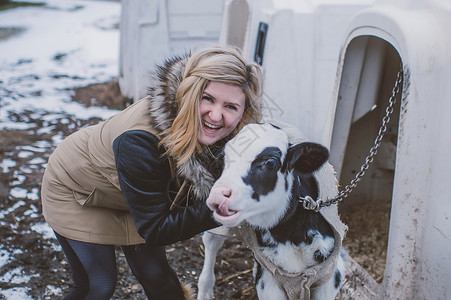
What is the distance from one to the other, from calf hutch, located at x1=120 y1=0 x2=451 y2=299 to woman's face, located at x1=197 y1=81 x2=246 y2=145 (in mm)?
623

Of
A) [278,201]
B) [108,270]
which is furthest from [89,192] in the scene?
[278,201]

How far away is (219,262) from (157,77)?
5.88 feet

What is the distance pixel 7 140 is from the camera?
5445mm

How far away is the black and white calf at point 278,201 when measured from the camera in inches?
76.7

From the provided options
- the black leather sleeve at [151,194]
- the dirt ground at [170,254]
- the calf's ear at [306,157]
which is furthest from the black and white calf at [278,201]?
the dirt ground at [170,254]

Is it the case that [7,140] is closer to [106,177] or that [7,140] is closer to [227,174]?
[106,177]

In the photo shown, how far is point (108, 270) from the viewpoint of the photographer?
2410 millimetres

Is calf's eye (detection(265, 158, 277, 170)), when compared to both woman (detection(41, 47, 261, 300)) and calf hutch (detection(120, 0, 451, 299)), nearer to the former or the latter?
woman (detection(41, 47, 261, 300))

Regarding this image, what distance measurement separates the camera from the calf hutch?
2.45 metres

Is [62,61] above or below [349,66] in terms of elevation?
below

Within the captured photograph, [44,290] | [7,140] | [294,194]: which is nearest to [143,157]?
[294,194]

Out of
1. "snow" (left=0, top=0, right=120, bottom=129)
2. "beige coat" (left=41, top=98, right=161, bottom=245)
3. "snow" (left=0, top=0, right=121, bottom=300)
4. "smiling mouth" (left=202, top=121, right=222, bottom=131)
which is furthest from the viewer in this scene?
"snow" (left=0, top=0, right=120, bottom=129)

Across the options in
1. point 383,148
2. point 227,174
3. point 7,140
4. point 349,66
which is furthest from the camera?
point 7,140

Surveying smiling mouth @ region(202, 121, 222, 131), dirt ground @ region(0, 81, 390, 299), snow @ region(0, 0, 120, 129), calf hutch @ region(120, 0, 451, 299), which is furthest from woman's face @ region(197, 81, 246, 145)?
snow @ region(0, 0, 120, 129)
